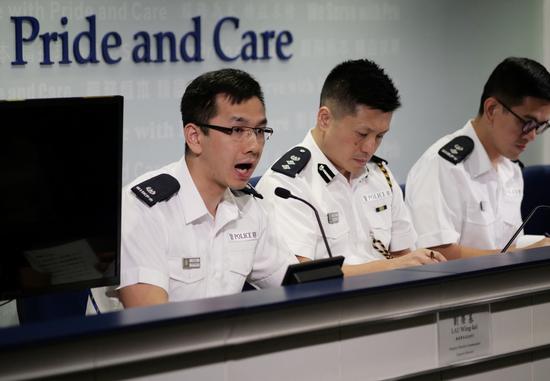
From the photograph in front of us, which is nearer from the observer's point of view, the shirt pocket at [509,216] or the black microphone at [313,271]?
the black microphone at [313,271]

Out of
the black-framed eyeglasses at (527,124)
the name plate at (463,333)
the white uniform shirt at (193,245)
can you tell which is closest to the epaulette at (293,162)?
the white uniform shirt at (193,245)

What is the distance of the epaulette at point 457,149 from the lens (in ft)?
11.3

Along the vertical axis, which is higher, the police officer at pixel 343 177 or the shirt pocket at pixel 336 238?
the police officer at pixel 343 177

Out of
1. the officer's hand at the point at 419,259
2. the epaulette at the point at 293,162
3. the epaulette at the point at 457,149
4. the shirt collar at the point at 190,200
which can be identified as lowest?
the officer's hand at the point at 419,259

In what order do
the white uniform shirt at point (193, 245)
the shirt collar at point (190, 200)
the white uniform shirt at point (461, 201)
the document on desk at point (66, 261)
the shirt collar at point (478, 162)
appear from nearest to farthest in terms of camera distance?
the document on desk at point (66, 261), the white uniform shirt at point (193, 245), the shirt collar at point (190, 200), the white uniform shirt at point (461, 201), the shirt collar at point (478, 162)

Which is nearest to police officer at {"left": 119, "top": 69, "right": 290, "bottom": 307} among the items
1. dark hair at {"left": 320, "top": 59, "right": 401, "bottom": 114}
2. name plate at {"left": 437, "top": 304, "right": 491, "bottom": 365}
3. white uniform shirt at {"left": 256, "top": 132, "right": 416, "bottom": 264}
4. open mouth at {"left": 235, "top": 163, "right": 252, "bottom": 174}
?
open mouth at {"left": 235, "top": 163, "right": 252, "bottom": 174}

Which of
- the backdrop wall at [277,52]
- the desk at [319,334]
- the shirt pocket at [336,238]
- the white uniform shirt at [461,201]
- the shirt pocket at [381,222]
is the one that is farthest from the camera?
the backdrop wall at [277,52]

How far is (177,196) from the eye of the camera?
2557mm

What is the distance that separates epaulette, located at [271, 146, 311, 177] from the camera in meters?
2.98

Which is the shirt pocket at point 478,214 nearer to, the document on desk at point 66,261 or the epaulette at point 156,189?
the epaulette at point 156,189

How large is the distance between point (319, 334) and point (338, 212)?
1.26 m

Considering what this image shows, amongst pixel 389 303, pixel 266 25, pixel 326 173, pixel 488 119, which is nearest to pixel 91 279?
pixel 389 303

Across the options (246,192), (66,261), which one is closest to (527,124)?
(246,192)

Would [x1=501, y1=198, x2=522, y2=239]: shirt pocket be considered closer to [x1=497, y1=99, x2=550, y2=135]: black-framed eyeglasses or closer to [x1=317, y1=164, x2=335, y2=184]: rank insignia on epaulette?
[x1=497, y1=99, x2=550, y2=135]: black-framed eyeglasses
